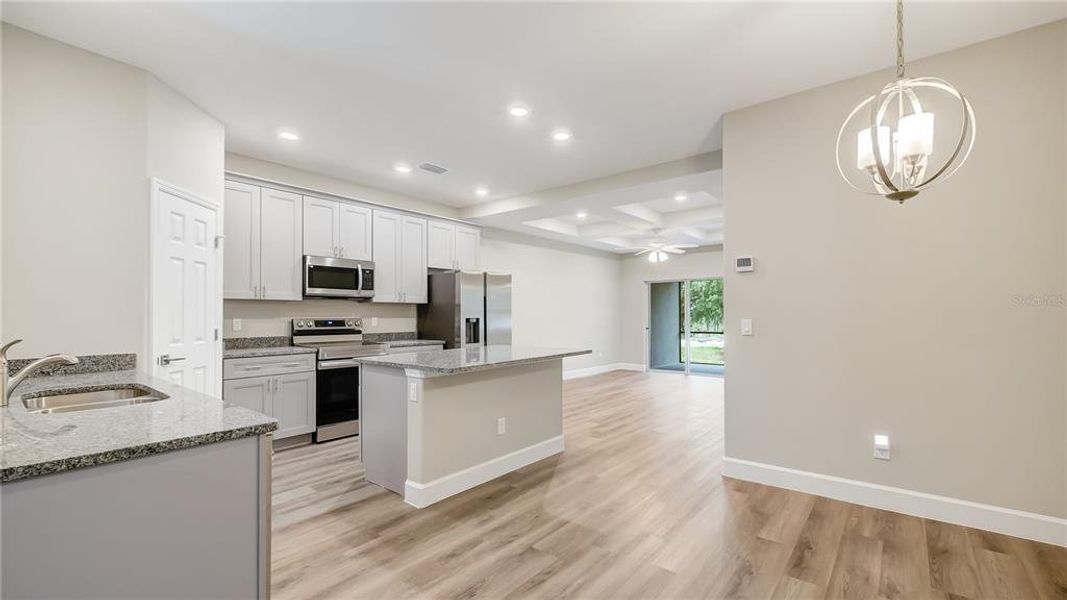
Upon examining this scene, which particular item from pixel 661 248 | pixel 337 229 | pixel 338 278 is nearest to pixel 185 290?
pixel 338 278

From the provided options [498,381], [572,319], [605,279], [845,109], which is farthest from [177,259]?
[605,279]

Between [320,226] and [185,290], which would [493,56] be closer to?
[185,290]

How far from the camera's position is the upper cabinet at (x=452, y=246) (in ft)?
19.6

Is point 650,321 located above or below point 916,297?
below

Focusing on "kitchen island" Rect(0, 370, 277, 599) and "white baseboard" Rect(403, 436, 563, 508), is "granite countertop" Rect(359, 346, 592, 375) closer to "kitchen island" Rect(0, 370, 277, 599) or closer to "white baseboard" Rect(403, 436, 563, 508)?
"white baseboard" Rect(403, 436, 563, 508)

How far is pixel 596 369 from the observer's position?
9258mm

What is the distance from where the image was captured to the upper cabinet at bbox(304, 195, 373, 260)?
478cm

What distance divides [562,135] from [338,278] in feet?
8.97

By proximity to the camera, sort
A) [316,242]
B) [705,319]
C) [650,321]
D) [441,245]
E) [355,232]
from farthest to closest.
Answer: [650,321]
[705,319]
[441,245]
[355,232]
[316,242]

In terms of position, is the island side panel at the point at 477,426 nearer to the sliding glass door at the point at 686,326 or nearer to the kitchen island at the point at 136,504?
the kitchen island at the point at 136,504

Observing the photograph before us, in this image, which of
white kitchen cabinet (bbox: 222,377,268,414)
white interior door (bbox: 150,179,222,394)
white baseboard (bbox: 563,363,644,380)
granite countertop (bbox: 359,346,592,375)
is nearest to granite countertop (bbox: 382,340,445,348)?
white kitchen cabinet (bbox: 222,377,268,414)

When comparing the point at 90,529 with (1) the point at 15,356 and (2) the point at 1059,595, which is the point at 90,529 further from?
(2) the point at 1059,595

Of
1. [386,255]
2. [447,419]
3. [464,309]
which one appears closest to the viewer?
[447,419]

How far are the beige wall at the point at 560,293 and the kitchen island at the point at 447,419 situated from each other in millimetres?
3755
